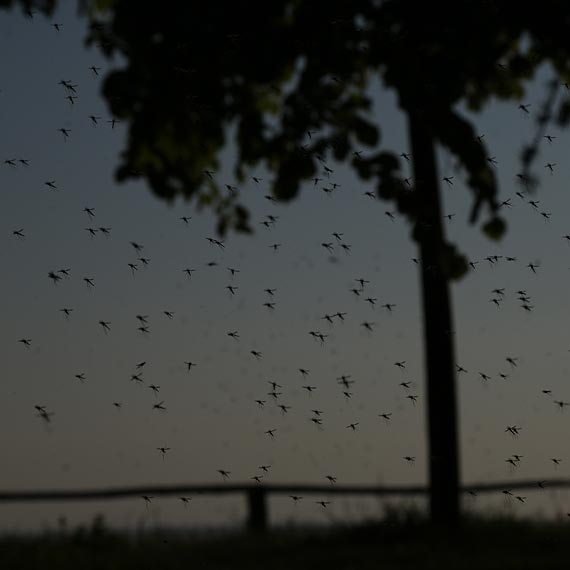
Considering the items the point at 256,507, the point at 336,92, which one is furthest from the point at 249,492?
the point at 336,92

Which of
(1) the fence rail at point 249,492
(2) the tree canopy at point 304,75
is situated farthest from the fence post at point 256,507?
(2) the tree canopy at point 304,75

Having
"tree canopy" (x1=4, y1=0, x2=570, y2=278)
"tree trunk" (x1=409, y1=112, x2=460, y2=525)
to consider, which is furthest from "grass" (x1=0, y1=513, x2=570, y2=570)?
"tree canopy" (x1=4, y1=0, x2=570, y2=278)

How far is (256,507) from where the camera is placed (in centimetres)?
1497

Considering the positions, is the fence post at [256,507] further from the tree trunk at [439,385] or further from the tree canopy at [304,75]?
the tree canopy at [304,75]

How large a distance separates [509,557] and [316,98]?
6.11 meters

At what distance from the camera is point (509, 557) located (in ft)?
38.6

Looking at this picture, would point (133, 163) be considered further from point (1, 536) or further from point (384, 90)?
point (1, 536)

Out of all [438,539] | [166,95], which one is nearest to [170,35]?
[166,95]

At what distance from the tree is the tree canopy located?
0.02m

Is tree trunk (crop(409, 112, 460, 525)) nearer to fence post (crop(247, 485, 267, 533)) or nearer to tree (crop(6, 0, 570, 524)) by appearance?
tree (crop(6, 0, 570, 524))

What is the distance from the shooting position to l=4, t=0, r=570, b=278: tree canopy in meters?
9.90

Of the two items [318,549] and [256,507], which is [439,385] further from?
[256,507]

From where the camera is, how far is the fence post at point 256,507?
49.0ft

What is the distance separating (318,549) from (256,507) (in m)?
2.76
